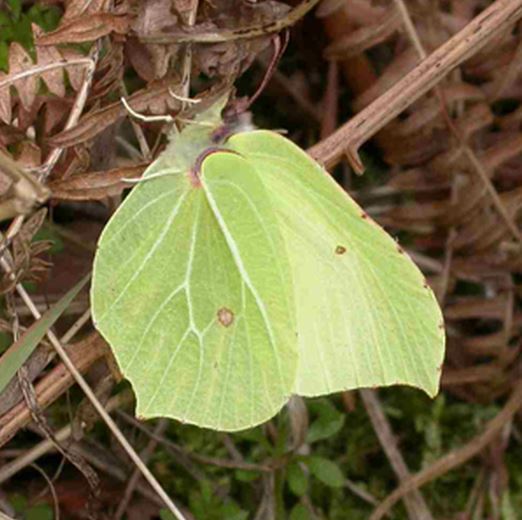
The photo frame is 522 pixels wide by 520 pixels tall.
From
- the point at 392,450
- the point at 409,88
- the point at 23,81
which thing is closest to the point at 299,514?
the point at 392,450

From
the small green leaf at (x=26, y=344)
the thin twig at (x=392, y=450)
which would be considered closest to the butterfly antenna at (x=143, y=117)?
the small green leaf at (x=26, y=344)

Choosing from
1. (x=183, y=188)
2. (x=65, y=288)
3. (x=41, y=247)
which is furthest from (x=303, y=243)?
(x=65, y=288)

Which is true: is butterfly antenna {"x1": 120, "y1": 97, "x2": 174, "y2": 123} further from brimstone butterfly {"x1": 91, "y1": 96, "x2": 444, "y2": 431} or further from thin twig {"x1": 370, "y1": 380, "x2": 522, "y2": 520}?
thin twig {"x1": 370, "y1": 380, "x2": 522, "y2": 520}

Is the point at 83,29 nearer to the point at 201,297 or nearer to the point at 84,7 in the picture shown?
the point at 84,7

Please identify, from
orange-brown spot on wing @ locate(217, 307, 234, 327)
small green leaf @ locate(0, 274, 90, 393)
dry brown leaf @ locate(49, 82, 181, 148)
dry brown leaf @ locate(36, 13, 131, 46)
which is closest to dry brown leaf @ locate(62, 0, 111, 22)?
→ dry brown leaf @ locate(36, 13, 131, 46)

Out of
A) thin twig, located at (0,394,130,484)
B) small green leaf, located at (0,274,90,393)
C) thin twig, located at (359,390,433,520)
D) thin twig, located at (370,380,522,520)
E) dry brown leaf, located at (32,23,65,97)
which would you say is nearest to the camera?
small green leaf, located at (0,274,90,393)

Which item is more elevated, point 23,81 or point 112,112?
point 23,81
